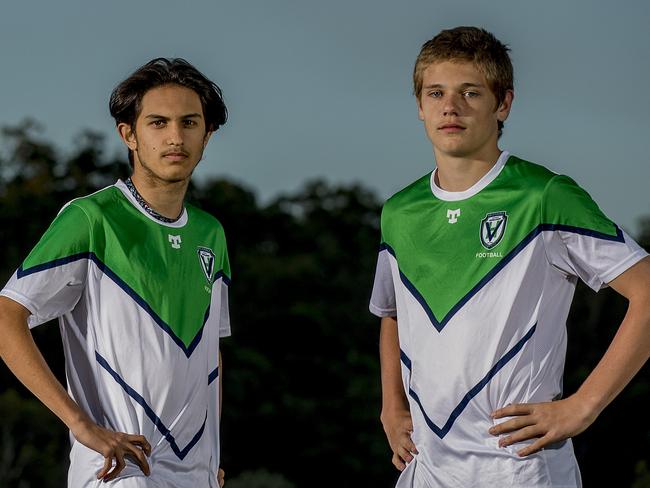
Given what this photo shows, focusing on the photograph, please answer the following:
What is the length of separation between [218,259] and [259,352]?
160 feet

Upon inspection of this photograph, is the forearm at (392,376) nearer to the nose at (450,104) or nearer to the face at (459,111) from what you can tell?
the face at (459,111)

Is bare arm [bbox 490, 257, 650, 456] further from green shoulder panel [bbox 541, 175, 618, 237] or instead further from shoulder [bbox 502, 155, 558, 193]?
shoulder [bbox 502, 155, 558, 193]

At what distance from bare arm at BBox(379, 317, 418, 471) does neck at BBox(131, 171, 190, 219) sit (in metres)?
1.08

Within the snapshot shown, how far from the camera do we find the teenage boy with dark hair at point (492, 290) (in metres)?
4.89

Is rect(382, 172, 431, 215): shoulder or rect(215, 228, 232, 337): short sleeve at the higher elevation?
rect(382, 172, 431, 215): shoulder

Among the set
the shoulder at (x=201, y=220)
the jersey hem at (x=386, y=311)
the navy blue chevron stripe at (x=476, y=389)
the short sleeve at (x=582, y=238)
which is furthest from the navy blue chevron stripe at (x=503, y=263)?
the shoulder at (x=201, y=220)

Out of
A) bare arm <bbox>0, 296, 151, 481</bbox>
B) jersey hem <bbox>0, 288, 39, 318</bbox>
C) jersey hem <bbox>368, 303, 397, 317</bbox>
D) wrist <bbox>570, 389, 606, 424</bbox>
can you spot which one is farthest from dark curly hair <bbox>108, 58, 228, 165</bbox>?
wrist <bbox>570, 389, 606, 424</bbox>

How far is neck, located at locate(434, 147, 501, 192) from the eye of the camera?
522cm

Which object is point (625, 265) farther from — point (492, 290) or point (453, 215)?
point (453, 215)

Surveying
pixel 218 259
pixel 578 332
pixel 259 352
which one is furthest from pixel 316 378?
pixel 218 259

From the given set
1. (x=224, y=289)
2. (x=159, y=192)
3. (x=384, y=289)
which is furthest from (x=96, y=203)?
(x=384, y=289)

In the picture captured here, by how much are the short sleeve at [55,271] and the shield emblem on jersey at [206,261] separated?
0.57 meters

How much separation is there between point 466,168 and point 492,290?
523 millimetres

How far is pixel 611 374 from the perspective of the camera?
480cm
